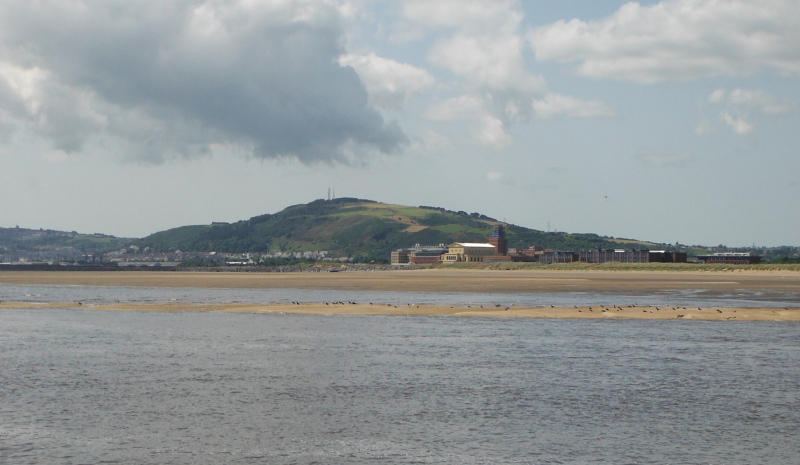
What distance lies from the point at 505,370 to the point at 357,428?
1024cm

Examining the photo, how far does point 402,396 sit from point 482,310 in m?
32.2

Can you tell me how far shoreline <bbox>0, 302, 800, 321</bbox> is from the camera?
168ft

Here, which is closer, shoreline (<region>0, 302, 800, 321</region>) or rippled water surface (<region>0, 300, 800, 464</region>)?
rippled water surface (<region>0, 300, 800, 464</region>)

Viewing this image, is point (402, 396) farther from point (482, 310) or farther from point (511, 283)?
point (511, 283)

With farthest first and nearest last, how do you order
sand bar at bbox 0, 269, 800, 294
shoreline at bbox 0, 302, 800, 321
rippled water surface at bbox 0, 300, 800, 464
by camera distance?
sand bar at bbox 0, 269, 800, 294 < shoreline at bbox 0, 302, 800, 321 < rippled water surface at bbox 0, 300, 800, 464

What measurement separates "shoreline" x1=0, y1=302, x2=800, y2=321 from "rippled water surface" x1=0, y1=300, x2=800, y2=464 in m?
8.38

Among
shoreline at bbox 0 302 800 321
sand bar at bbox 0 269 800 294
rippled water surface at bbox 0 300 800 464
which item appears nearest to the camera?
rippled water surface at bbox 0 300 800 464

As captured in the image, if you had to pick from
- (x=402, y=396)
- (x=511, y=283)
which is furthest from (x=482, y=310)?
(x=511, y=283)

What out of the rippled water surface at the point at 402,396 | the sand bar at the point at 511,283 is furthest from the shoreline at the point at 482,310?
the sand bar at the point at 511,283

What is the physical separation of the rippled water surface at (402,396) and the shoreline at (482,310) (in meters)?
8.38

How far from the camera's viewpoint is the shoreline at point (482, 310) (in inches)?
2021

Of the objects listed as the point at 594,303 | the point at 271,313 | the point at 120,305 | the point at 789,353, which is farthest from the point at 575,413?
the point at 120,305

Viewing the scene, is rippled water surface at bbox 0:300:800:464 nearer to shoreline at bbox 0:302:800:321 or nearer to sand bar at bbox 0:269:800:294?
shoreline at bbox 0:302:800:321

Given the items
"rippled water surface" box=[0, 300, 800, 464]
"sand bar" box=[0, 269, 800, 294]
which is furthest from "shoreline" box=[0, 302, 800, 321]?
"sand bar" box=[0, 269, 800, 294]
